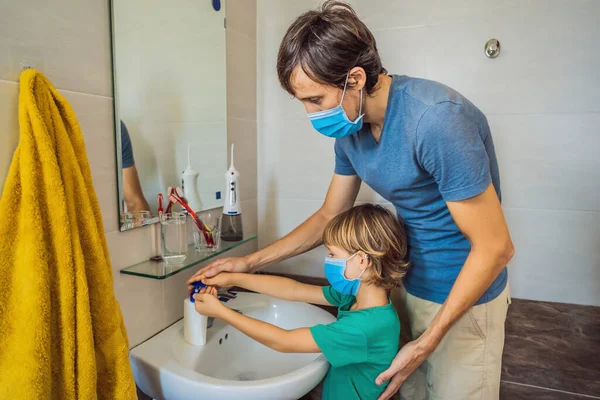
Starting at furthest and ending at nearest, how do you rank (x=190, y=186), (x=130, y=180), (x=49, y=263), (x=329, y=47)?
1. (x=190, y=186)
2. (x=130, y=180)
3. (x=329, y=47)
4. (x=49, y=263)

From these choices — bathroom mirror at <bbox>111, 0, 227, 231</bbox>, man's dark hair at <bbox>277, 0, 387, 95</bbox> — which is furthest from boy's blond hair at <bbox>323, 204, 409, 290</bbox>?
bathroom mirror at <bbox>111, 0, 227, 231</bbox>

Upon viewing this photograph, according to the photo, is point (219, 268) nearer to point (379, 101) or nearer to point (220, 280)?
point (220, 280)

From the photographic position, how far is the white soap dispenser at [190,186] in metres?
1.09

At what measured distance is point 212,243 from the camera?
1083mm

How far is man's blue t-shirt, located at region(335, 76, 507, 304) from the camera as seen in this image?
0.75 m

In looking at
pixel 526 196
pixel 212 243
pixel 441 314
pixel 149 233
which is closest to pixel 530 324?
pixel 526 196

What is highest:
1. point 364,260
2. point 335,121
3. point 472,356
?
point 335,121

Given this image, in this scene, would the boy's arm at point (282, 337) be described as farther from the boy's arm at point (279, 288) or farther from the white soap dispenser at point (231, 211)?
the white soap dispenser at point (231, 211)

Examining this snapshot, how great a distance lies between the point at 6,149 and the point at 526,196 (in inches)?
52.8

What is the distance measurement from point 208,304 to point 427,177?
57 centimetres

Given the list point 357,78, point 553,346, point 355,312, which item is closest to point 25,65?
point 357,78

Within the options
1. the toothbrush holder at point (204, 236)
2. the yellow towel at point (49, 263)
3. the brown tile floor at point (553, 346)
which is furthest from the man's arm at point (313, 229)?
the brown tile floor at point (553, 346)

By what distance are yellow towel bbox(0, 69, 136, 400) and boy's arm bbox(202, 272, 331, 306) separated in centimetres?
38

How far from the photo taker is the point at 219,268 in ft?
3.42
